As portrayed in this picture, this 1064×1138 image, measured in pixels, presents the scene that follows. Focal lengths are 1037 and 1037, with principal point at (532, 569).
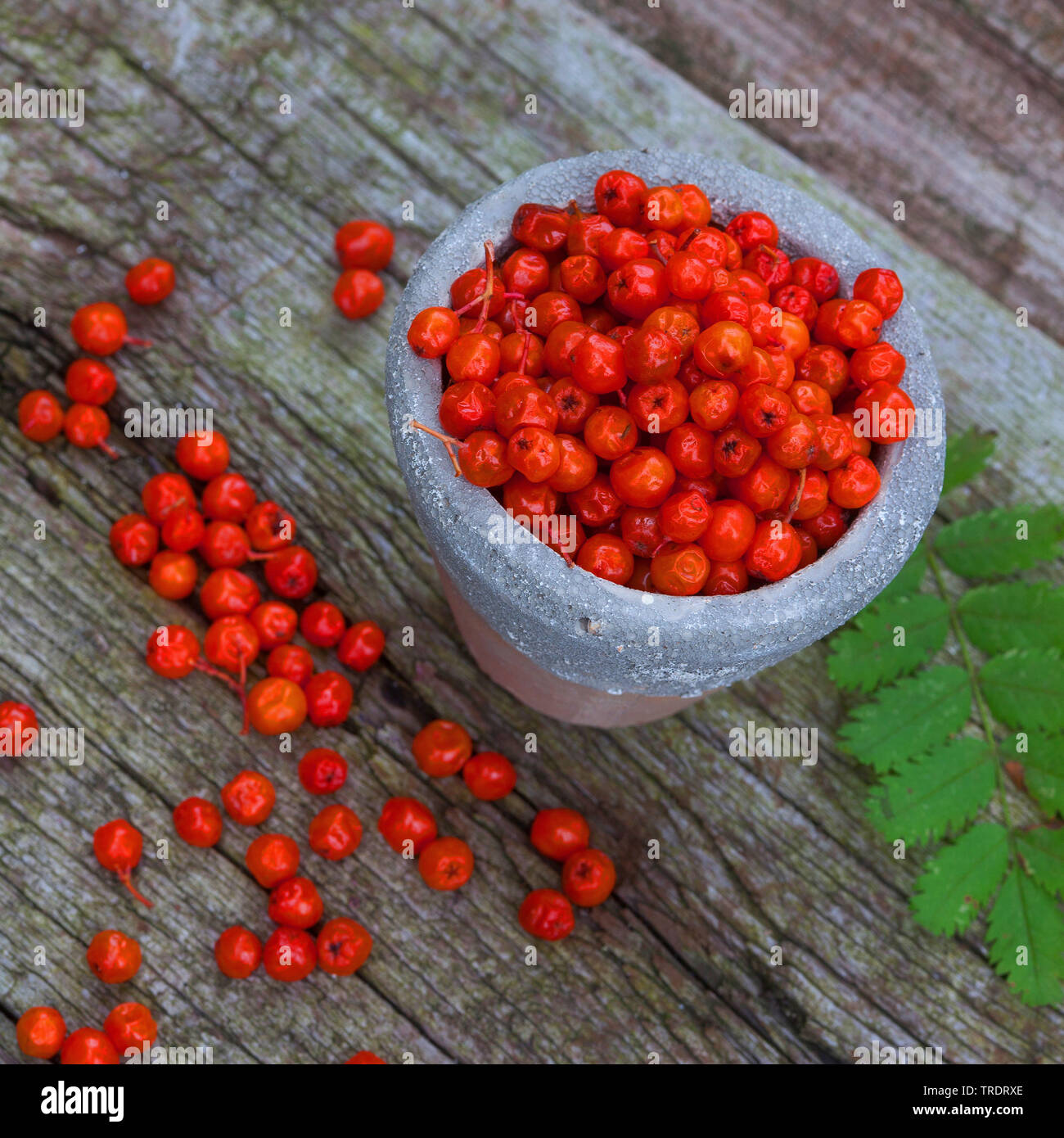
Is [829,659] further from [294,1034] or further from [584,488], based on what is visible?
[294,1034]

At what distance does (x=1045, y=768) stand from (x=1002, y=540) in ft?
1.65

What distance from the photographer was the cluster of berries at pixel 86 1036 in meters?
2.07

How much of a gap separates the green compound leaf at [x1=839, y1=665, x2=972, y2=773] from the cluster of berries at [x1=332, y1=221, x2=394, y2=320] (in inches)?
57.6

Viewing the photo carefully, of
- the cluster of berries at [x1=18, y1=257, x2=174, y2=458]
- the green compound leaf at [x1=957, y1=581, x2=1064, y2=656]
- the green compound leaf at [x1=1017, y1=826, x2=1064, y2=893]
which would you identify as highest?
the green compound leaf at [x1=957, y1=581, x2=1064, y2=656]

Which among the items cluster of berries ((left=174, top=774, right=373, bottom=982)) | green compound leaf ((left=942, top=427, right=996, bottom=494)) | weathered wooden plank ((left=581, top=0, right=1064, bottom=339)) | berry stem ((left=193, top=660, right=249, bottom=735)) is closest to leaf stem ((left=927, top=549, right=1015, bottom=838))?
green compound leaf ((left=942, top=427, right=996, bottom=494))

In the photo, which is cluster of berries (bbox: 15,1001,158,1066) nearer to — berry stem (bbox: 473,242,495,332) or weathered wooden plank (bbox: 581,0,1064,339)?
berry stem (bbox: 473,242,495,332)

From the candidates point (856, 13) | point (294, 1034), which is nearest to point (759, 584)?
point (294, 1034)

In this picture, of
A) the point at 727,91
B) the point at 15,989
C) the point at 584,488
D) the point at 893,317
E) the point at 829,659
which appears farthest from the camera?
the point at 727,91

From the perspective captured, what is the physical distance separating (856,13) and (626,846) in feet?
7.56

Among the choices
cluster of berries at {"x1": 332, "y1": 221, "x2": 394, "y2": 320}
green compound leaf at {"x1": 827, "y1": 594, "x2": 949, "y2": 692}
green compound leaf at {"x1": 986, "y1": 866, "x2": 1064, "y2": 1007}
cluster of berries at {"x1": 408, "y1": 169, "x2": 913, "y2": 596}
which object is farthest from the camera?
cluster of berries at {"x1": 332, "y1": 221, "x2": 394, "y2": 320}

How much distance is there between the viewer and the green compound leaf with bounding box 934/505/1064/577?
228cm

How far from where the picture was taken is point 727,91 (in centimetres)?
277

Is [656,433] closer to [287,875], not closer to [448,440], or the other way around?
[448,440]

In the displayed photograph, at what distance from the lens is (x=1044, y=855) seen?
87.0 inches
